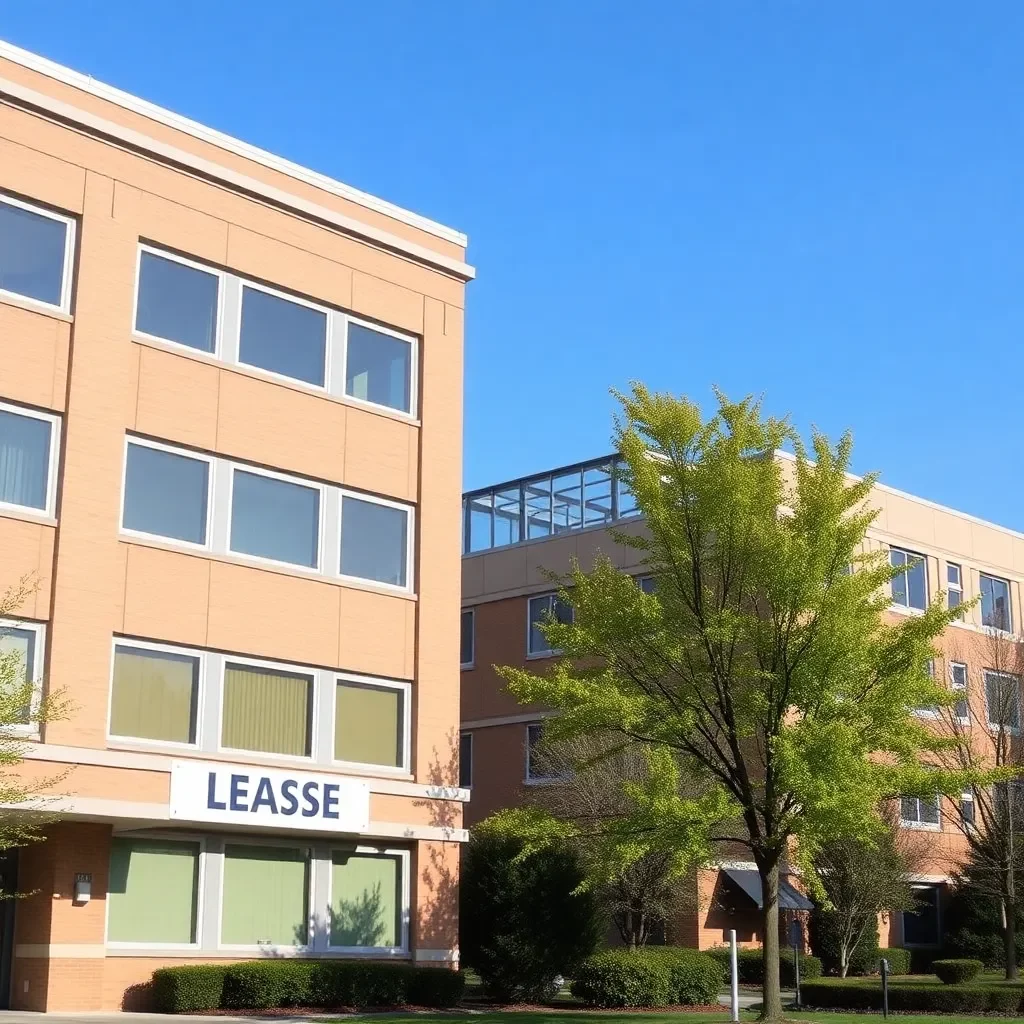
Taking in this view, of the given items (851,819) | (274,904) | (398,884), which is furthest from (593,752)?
(851,819)

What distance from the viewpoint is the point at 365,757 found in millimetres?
28875

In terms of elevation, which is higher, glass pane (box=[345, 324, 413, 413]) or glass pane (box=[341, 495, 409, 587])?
glass pane (box=[345, 324, 413, 413])

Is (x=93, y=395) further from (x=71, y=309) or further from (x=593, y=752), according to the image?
(x=593, y=752)

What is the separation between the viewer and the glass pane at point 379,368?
100 feet

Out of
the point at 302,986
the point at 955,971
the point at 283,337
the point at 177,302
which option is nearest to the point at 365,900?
the point at 302,986

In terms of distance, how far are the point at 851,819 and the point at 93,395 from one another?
46.5 ft

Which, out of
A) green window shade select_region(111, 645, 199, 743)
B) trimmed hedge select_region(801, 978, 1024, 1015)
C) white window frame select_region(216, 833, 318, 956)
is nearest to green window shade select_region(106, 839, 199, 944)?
white window frame select_region(216, 833, 318, 956)

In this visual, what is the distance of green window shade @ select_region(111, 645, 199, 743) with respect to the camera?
84.0ft

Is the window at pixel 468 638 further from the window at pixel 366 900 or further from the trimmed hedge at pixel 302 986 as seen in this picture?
the trimmed hedge at pixel 302 986

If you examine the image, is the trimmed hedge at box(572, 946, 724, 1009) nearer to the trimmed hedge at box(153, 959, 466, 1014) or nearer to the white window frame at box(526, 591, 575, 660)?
the trimmed hedge at box(153, 959, 466, 1014)

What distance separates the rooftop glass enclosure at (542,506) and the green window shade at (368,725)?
1985 centimetres

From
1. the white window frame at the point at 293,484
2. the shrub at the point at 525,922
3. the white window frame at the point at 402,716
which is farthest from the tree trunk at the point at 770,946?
the white window frame at the point at 293,484

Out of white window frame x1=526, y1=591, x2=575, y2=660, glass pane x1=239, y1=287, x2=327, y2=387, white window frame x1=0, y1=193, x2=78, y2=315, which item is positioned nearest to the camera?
white window frame x1=0, y1=193, x2=78, y2=315

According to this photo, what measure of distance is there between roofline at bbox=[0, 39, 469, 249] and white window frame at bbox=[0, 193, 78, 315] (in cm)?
238
